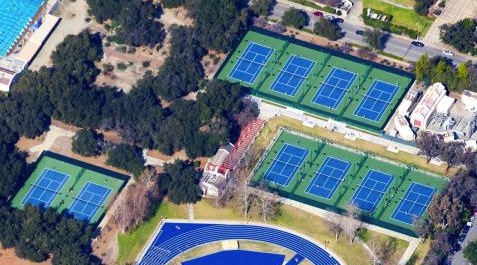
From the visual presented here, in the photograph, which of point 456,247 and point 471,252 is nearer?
point 471,252

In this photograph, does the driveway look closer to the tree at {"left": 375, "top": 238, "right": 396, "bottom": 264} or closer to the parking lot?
the parking lot

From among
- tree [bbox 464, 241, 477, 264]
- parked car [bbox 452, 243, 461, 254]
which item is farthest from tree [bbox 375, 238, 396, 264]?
tree [bbox 464, 241, 477, 264]

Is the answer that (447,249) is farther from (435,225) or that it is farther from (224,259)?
(224,259)

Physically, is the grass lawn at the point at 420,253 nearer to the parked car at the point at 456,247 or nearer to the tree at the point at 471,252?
the parked car at the point at 456,247

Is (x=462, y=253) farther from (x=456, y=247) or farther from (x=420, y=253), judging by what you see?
(x=420, y=253)

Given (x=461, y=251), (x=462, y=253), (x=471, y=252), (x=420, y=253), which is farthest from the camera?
(x=420, y=253)

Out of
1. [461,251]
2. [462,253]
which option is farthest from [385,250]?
[462,253]

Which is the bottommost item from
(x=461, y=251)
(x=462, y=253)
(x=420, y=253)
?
(x=420, y=253)

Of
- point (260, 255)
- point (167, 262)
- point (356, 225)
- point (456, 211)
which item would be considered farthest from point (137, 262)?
point (456, 211)

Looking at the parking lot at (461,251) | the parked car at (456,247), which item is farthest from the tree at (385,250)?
the parking lot at (461,251)
